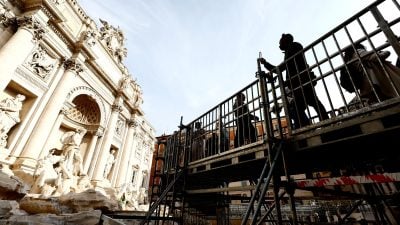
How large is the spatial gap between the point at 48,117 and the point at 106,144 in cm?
560

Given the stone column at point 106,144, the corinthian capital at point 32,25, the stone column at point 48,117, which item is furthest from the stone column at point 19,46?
the stone column at point 106,144

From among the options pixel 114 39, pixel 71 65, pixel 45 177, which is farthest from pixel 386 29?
pixel 114 39

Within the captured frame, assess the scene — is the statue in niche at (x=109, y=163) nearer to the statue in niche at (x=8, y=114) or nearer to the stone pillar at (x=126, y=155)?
the stone pillar at (x=126, y=155)

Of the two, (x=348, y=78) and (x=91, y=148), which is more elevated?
(x=91, y=148)

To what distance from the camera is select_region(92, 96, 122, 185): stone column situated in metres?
14.7

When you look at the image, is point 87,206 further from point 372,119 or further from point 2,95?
point 372,119

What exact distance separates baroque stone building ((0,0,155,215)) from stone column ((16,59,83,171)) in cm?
4

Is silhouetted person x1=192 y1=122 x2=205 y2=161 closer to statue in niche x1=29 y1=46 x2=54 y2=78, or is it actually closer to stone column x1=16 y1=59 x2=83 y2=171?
stone column x1=16 y1=59 x2=83 y2=171

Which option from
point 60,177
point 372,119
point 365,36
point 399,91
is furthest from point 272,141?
point 60,177

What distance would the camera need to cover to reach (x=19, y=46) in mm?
A: 9695

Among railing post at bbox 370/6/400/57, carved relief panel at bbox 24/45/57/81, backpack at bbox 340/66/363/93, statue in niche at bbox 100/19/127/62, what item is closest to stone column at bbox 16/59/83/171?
carved relief panel at bbox 24/45/57/81

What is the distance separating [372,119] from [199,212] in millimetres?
8200

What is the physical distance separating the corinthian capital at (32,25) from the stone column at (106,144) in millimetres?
7689

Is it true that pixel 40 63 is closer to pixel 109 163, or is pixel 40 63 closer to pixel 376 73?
pixel 109 163
